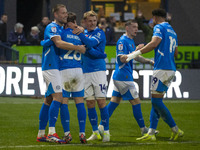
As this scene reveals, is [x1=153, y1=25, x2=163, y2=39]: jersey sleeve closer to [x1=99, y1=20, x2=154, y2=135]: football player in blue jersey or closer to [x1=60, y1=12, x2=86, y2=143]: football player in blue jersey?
[x1=99, y1=20, x2=154, y2=135]: football player in blue jersey

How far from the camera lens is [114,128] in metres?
11.0

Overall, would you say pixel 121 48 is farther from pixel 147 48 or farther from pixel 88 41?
pixel 88 41

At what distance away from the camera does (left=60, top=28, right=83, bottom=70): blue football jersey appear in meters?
8.71

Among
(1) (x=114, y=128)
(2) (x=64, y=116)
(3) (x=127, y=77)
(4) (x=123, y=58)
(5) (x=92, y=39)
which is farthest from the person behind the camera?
(1) (x=114, y=128)

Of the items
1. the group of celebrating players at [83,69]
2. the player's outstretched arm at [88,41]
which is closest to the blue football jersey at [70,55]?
the group of celebrating players at [83,69]

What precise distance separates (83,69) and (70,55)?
651 millimetres

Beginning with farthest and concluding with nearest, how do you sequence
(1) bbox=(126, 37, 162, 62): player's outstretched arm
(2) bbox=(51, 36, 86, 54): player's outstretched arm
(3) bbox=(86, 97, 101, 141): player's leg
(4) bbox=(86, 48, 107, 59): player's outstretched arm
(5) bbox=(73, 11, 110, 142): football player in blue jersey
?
1. (3) bbox=(86, 97, 101, 141): player's leg
2. (5) bbox=(73, 11, 110, 142): football player in blue jersey
3. (4) bbox=(86, 48, 107, 59): player's outstretched arm
4. (1) bbox=(126, 37, 162, 62): player's outstretched arm
5. (2) bbox=(51, 36, 86, 54): player's outstretched arm

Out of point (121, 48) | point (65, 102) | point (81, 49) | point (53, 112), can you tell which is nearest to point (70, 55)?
point (81, 49)

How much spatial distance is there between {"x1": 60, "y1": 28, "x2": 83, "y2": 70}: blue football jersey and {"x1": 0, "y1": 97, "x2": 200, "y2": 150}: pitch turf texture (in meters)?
1.36

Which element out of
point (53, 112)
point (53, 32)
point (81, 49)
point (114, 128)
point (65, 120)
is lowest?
point (114, 128)

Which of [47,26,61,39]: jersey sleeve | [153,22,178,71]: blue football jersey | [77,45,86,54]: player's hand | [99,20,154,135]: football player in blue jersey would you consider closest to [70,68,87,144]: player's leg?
[77,45,86,54]: player's hand

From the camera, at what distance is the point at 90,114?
9.30m

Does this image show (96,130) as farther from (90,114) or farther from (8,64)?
(8,64)

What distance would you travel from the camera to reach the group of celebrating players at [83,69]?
341 inches
